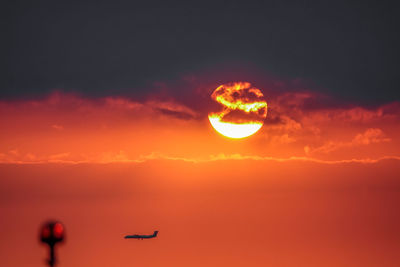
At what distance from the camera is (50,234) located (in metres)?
58.7

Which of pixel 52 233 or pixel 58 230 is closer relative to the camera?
pixel 58 230

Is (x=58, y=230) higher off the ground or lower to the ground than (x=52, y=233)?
higher

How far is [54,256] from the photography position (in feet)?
188

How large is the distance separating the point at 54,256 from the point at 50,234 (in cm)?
207
